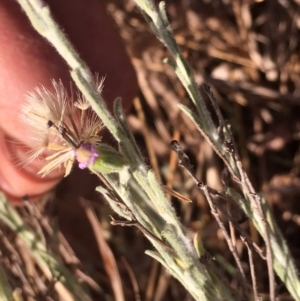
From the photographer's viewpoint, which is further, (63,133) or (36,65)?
(36,65)

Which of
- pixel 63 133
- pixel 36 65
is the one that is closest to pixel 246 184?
pixel 63 133

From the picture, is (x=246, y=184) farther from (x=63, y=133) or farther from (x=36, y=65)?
(x=36, y=65)

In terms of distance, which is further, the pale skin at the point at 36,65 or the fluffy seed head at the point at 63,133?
the pale skin at the point at 36,65

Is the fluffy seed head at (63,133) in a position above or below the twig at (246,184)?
above

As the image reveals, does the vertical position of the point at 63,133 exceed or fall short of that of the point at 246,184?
it exceeds it

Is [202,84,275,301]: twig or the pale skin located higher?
the pale skin

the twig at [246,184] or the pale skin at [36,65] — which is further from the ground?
the pale skin at [36,65]

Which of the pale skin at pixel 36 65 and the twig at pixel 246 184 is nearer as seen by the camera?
the twig at pixel 246 184

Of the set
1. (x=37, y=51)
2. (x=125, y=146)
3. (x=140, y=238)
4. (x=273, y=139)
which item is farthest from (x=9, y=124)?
(x=273, y=139)
